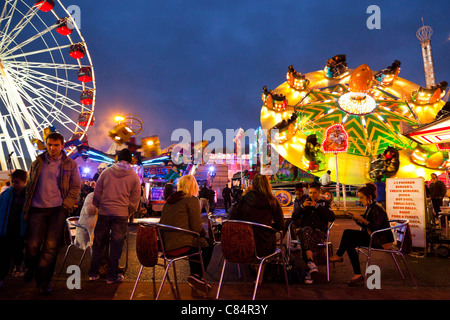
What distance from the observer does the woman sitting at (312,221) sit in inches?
152

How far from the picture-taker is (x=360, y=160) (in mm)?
16453

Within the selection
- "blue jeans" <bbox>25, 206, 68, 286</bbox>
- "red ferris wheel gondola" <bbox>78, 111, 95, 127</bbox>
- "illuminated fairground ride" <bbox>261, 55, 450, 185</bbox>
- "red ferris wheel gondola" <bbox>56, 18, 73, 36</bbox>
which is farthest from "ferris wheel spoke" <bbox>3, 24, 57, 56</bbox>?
"blue jeans" <bbox>25, 206, 68, 286</bbox>

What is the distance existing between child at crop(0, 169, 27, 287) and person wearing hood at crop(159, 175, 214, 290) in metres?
1.79

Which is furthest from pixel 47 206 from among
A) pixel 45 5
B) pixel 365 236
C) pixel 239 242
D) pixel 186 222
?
pixel 45 5

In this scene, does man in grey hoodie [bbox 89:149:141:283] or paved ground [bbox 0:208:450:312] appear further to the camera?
man in grey hoodie [bbox 89:149:141:283]

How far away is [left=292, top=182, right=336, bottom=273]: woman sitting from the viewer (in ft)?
12.7

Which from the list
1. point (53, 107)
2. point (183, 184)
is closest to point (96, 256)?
point (183, 184)

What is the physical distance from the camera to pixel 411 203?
5410mm

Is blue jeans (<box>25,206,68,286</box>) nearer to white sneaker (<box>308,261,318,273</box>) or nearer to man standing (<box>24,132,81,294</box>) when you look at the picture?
man standing (<box>24,132,81,294</box>)

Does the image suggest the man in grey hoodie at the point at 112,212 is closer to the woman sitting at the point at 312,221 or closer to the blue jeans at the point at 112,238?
the blue jeans at the point at 112,238

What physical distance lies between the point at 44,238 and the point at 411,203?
19.8ft

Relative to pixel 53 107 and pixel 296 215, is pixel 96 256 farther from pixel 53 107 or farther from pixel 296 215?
pixel 53 107
